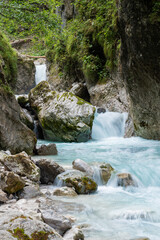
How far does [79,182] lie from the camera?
4449 millimetres

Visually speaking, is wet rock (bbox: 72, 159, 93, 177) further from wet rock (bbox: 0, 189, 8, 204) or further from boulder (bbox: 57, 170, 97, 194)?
wet rock (bbox: 0, 189, 8, 204)

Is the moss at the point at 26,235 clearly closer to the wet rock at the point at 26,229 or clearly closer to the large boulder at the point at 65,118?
the wet rock at the point at 26,229

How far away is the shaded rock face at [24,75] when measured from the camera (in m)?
20.0

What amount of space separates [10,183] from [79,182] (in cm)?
127

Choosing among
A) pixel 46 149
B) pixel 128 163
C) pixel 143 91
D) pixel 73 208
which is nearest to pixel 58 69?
pixel 143 91

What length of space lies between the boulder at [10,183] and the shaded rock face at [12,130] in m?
2.33

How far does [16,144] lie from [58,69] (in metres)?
12.3

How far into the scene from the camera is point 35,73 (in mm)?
21406

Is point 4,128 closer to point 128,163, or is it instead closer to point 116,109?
point 128,163

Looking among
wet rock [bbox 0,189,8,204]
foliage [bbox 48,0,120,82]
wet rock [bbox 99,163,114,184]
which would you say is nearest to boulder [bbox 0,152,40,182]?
wet rock [bbox 0,189,8,204]

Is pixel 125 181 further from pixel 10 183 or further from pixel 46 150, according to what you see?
pixel 46 150

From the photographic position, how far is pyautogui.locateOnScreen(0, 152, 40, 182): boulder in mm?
4352

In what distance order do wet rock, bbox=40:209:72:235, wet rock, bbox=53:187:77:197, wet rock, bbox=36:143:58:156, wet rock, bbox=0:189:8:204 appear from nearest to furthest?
wet rock, bbox=40:209:72:235 → wet rock, bbox=0:189:8:204 → wet rock, bbox=53:187:77:197 → wet rock, bbox=36:143:58:156

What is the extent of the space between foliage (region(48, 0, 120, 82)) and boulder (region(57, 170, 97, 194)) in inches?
304
